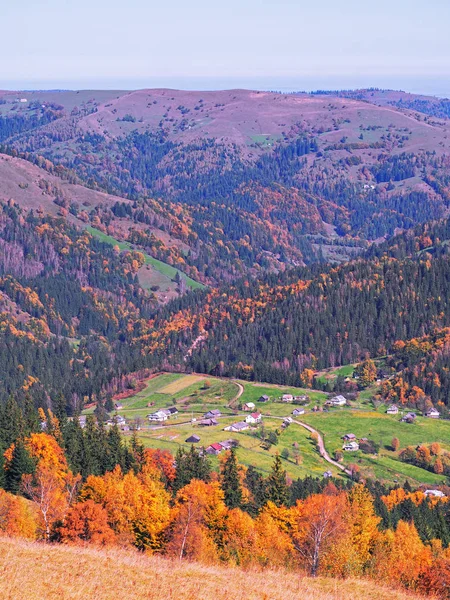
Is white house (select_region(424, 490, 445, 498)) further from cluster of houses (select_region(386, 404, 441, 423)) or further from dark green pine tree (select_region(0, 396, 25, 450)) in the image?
dark green pine tree (select_region(0, 396, 25, 450))

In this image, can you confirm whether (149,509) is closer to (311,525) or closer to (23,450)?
(311,525)

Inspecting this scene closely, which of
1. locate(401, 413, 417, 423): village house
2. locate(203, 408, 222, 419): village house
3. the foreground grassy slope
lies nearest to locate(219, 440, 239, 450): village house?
locate(203, 408, 222, 419): village house

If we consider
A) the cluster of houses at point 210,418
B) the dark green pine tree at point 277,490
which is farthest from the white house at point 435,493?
the cluster of houses at point 210,418

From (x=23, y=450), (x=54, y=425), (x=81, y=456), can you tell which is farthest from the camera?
(x=54, y=425)

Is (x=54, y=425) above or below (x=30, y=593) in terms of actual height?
below

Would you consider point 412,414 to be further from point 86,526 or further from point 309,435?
point 86,526

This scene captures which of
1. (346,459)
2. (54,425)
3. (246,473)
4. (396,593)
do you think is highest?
(396,593)

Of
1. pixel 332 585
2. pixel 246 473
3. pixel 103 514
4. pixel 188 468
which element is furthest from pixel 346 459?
pixel 332 585
